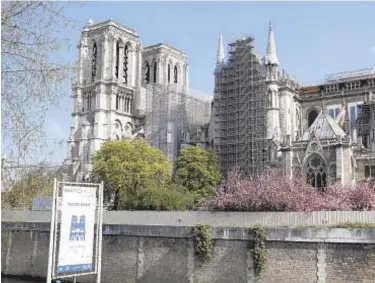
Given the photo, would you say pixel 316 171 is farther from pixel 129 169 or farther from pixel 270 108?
pixel 129 169

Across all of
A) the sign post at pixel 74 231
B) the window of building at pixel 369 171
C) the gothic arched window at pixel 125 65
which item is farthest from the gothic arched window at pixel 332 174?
the gothic arched window at pixel 125 65

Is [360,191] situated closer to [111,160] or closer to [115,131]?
[111,160]

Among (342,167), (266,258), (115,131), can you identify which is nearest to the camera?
(266,258)

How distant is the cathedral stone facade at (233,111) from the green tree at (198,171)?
271 cm

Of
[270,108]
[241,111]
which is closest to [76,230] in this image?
→ [270,108]

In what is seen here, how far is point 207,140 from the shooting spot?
6222cm

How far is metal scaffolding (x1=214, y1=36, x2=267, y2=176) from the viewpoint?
5366 cm

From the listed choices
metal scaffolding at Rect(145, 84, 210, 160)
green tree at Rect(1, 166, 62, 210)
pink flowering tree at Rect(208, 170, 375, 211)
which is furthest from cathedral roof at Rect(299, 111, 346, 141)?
green tree at Rect(1, 166, 62, 210)

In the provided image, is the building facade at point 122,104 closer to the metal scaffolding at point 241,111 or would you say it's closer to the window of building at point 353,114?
the metal scaffolding at point 241,111

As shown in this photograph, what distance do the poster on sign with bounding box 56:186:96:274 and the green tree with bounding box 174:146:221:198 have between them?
36312 mm

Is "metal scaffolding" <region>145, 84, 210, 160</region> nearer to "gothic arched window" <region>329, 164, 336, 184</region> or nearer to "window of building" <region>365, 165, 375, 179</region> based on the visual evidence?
"window of building" <region>365, 165, 375, 179</region>

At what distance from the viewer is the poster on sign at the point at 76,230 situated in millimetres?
12141

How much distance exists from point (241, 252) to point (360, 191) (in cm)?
761

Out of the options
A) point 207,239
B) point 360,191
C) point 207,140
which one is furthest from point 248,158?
point 207,239
